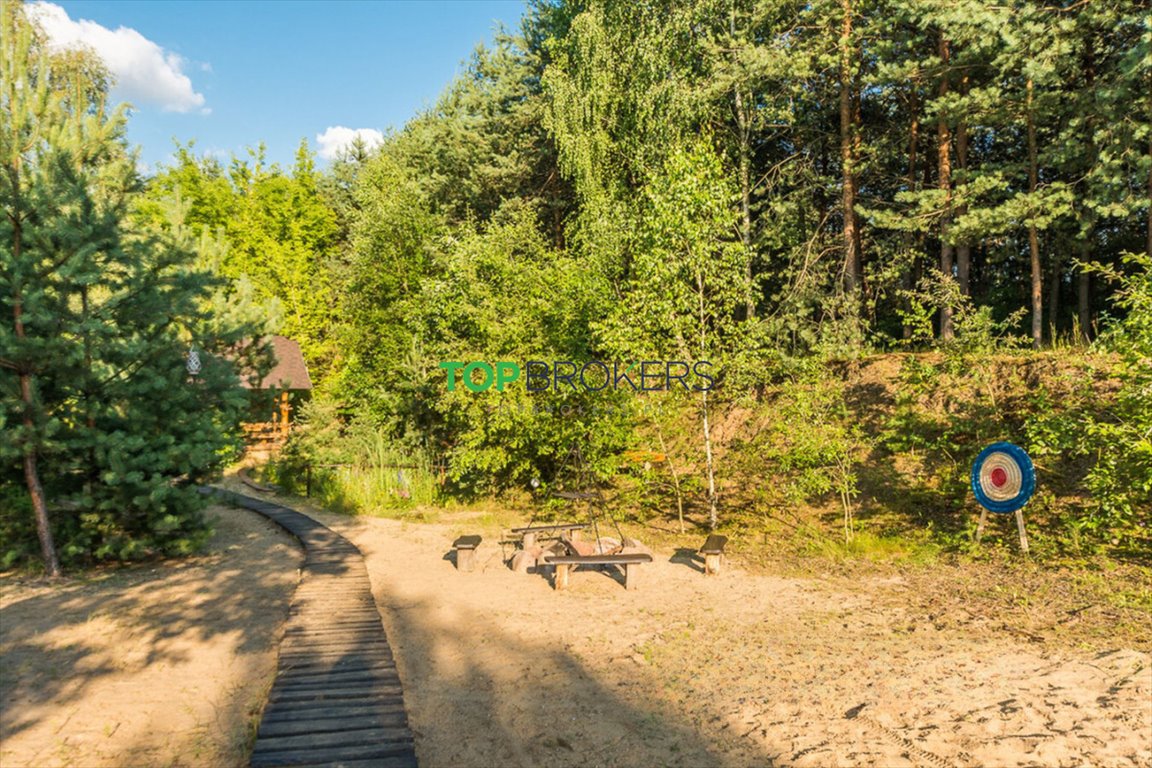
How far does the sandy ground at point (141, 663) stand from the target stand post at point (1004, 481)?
9584mm

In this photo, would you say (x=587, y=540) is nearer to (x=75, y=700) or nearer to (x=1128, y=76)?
(x=75, y=700)

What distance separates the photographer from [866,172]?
18.9 metres

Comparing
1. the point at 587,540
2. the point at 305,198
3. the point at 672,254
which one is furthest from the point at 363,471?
the point at 305,198

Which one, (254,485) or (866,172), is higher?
(866,172)

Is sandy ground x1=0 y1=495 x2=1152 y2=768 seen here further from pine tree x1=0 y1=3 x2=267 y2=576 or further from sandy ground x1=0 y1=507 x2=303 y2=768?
pine tree x1=0 y1=3 x2=267 y2=576

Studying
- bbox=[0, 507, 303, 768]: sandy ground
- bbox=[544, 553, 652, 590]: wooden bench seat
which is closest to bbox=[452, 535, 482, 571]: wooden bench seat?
bbox=[544, 553, 652, 590]: wooden bench seat

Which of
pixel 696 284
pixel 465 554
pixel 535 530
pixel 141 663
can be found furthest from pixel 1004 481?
pixel 141 663

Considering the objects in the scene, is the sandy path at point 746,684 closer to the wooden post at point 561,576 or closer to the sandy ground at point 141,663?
the wooden post at point 561,576

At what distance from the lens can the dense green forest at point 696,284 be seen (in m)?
9.02

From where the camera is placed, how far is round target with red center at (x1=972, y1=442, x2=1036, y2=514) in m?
8.74

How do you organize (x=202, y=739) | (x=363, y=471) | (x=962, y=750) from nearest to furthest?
(x=962, y=750), (x=202, y=739), (x=363, y=471)

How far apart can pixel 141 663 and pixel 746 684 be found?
20.1 ft

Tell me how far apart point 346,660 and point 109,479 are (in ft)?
16.5

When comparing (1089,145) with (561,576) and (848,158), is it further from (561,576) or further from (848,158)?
(561,576)
